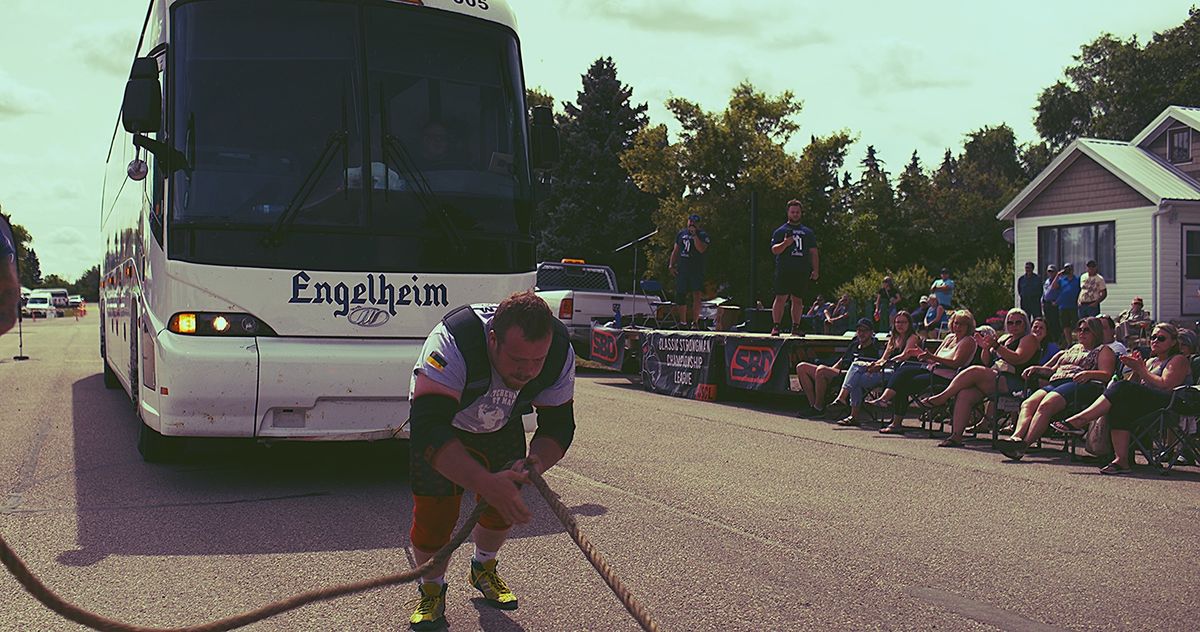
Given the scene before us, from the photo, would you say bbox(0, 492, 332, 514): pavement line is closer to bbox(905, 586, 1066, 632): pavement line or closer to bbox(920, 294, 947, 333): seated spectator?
bbox(905, 586, 1066, 632): pavement line

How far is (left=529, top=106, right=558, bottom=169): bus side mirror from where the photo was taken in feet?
26.9

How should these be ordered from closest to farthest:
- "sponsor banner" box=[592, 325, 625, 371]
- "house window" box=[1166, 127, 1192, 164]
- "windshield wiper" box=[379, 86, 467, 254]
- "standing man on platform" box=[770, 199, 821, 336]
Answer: "windshield wiper" box=[379, 86, 467, 254] < "standing man on platform" box=[770, 199, 821, 336] < "sponsor banner" box=[592, 325, 625, 371] < "house window" box=[1166, 127, 1192, 164]

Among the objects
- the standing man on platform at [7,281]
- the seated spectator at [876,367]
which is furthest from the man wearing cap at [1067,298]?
the standing man on platform at [7,281]

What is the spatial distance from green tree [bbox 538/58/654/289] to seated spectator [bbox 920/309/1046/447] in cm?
3628

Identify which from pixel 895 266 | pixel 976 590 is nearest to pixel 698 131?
pixel 895 266

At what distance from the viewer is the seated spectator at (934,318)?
67.6 ft

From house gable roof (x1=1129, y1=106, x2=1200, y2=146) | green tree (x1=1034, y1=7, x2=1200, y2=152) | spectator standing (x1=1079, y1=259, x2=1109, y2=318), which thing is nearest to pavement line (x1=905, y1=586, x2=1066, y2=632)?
spectator standing (x1=1079, y1=259, x2=1109, y2=318)

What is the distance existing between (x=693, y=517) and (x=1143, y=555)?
8.11ft

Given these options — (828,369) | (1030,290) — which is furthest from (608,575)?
(1030,290)

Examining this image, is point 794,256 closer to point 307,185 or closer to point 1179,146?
point 307,185

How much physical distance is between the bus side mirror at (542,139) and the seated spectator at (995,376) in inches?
192

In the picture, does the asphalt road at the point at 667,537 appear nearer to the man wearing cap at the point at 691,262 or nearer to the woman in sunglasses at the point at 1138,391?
the woman in sunglasses at the point at 1138,391

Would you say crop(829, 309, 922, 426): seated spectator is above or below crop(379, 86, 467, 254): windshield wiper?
below

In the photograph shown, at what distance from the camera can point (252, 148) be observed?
724cm
